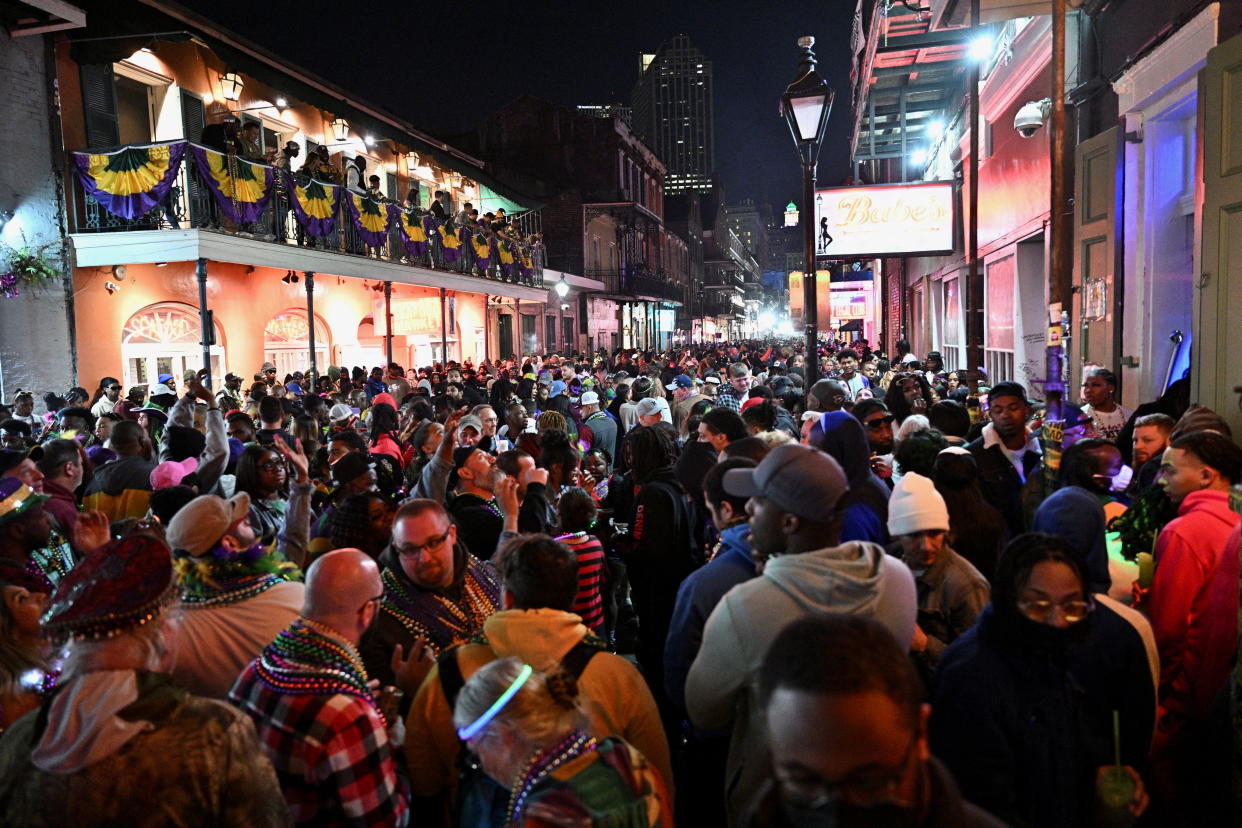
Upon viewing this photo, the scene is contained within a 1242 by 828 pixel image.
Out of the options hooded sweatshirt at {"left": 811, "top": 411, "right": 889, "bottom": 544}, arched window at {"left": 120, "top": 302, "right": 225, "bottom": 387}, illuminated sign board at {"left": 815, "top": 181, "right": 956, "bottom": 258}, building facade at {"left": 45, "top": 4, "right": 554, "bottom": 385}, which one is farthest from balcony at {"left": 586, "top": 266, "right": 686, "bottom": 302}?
hooded sweatshirt at {"left": 811, "top": 411, "right": 889, "bottom": 544}

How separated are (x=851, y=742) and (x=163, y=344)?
16.8 metres

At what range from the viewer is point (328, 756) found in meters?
2.28

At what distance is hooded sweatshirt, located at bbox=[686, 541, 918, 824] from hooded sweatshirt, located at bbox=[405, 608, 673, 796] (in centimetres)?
19

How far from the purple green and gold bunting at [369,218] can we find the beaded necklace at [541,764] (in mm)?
16873

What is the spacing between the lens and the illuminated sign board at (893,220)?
15789 mm

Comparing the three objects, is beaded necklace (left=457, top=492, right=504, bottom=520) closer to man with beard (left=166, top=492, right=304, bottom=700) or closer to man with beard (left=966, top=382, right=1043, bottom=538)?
man with beard (left=166, top=492, right=304, bottom=700)

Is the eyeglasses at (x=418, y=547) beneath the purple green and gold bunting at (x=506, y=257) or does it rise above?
beneath

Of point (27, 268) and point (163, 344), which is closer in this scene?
point (27, 268)

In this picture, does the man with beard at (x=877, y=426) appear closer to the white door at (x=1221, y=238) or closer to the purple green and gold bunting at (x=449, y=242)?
the white door at (x=1221, y=238)

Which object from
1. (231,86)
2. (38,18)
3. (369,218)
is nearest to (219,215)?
(38,18)

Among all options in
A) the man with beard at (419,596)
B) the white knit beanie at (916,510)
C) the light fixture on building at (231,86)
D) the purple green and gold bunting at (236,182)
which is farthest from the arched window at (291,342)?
the white knit beanie at (916,510)

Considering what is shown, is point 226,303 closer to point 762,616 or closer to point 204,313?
point 204,313

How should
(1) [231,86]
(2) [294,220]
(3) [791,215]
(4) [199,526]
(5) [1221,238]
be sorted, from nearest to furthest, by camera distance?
(4) [199,526] < (5) [1221,238] < (2) [294,220] < (1) [231,86] < (3) [791,215]

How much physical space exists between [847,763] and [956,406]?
5.65 meters
